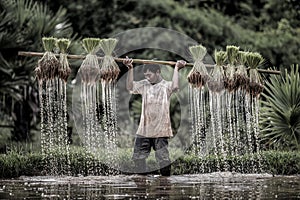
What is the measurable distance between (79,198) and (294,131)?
285 inches

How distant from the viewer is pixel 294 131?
49.7 feet

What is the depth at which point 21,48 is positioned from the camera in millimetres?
17953

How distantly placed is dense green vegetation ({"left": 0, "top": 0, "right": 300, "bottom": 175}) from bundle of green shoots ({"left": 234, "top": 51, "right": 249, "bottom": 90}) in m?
1.60

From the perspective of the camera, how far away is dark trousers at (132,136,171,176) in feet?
41.4

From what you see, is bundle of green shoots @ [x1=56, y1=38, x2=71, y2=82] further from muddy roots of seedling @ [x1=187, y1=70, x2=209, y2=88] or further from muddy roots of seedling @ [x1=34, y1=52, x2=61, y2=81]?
muddy roots of seedling @ [x1=187, y1=70, x2=209, y2=88]

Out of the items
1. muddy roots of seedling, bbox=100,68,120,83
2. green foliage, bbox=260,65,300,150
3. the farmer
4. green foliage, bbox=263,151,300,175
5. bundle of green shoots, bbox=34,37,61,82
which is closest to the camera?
bundle of green shoots, bbox=34,37,61,82

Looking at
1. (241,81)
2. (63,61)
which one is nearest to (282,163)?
(241,81)

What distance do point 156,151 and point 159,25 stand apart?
38.5 feet

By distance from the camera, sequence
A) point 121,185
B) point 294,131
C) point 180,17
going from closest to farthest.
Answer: point 121,185
point 294,131
point 180,17

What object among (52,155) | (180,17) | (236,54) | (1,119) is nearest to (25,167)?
(52,155)

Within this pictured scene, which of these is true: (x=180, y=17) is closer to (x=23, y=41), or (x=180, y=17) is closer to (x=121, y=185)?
(x=23, y=41)

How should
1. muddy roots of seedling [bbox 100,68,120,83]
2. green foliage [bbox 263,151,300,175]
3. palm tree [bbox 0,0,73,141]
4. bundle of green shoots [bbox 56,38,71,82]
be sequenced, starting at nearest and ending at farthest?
bundle of green shoots [bbox 56,38,71,82] → muddy roots of seedling [bbox 100,68,120,83] → green foliage [bbox 263,151,300,175] → palm tree [bbox 0,0,73,141]

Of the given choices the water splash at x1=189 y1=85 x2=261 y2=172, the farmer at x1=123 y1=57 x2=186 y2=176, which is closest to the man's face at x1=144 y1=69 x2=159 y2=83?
the farmer at x1=123 y1=57 x2=186 y2=176

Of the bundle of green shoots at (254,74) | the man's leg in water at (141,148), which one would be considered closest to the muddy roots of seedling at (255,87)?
the bundle of green shoots at (254,74)
